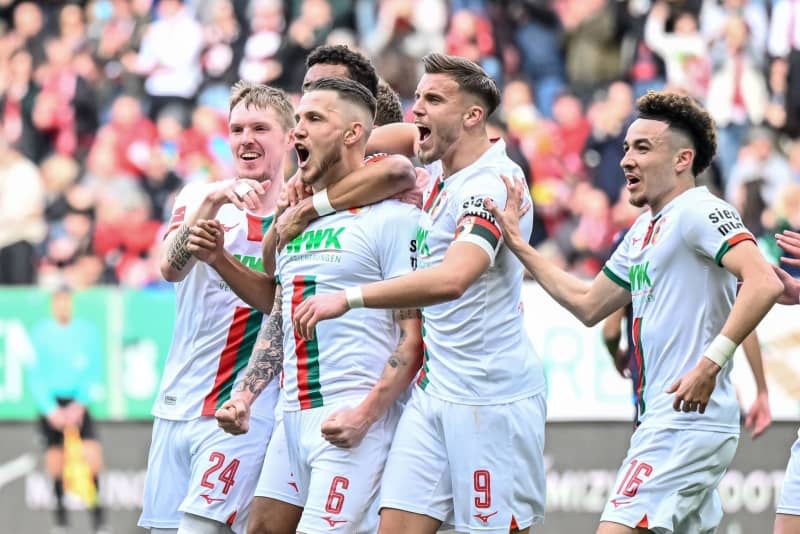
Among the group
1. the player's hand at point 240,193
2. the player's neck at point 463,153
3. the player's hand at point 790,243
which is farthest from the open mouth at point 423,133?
the player's hand at point 790,243

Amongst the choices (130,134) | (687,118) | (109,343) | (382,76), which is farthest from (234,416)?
(382,76)

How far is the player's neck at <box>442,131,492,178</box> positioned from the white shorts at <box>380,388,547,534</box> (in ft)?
3.41

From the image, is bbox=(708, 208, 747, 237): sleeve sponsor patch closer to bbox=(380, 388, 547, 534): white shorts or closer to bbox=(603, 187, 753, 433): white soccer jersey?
bbox=(603, 187, 753, 433): white soccer jersey

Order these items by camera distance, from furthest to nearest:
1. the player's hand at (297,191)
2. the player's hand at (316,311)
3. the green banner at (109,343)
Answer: the green banner at (109,343), the player's hand at (297,191), the player's hand at (316,311)

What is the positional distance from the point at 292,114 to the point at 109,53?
7684 millimetres

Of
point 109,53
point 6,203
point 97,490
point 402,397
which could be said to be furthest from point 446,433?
point 109,53

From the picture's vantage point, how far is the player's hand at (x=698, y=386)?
18.3 ft

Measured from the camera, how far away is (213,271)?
22.3 feet

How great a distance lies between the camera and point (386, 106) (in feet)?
23.8

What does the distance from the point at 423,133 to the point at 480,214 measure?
22.8 inches

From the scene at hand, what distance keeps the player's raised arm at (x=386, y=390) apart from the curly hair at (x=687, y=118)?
1.43 meters

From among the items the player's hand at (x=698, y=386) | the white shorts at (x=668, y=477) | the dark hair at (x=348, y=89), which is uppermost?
the dark hair at (x=348, y=89)

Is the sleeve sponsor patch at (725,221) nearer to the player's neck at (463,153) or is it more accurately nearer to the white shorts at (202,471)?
the player's neck at (463,153)

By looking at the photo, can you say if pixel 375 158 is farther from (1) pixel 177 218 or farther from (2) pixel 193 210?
(1) pixel 177 218
